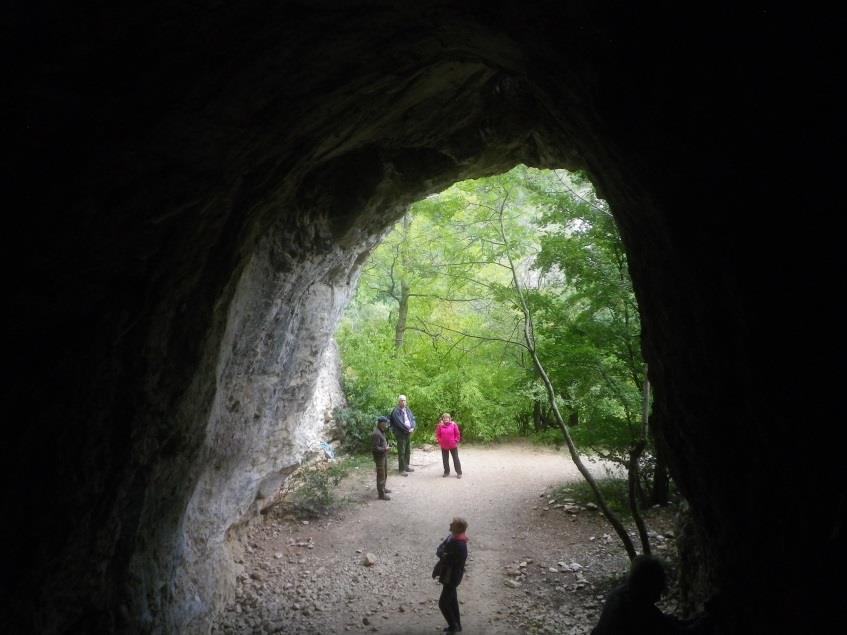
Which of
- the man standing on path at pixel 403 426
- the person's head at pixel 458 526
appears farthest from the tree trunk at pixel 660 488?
the man standing on path at pixel 403 426

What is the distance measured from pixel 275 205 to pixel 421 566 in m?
6.36

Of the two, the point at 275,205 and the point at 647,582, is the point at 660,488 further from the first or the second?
the point at 275,205

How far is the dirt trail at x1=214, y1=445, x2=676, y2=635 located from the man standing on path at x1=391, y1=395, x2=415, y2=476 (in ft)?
4.30

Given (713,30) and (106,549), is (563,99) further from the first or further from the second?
(106,549)

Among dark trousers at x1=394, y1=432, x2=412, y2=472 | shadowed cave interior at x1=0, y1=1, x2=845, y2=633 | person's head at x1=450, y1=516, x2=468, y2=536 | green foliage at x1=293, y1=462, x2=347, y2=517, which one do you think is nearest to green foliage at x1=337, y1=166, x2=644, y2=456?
dark trousers at x1=394, y1=432, x2=412, y2=472

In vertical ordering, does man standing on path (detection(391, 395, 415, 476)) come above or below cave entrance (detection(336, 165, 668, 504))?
below

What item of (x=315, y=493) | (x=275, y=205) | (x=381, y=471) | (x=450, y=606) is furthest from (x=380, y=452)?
(x=275, y=205)

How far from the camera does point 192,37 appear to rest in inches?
119

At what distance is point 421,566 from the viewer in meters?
8.07

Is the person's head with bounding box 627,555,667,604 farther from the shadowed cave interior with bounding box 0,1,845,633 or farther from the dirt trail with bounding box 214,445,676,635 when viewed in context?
the dirt trail with bounding box 214,445,676,635

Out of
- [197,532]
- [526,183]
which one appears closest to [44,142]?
[197,532]

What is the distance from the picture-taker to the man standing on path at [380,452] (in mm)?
10711

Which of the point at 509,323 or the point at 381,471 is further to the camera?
the point at 509,323

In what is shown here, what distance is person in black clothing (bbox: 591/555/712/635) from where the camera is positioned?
3.09 m
